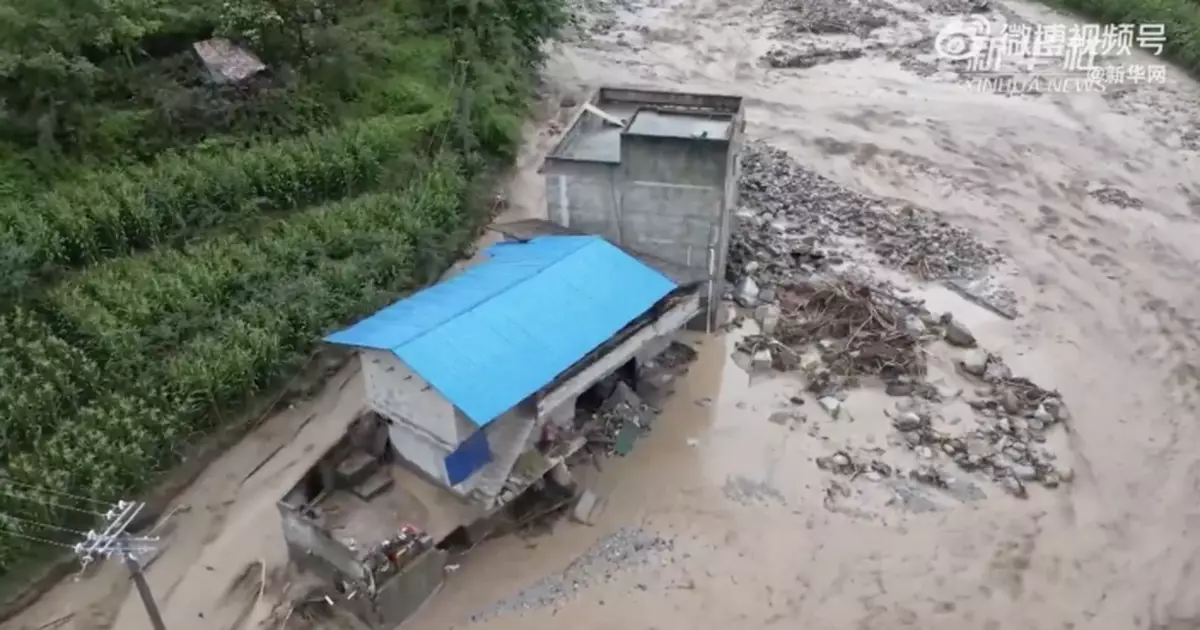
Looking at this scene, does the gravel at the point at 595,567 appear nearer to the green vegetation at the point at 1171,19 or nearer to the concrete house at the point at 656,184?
the concrete house at the point at 656,184

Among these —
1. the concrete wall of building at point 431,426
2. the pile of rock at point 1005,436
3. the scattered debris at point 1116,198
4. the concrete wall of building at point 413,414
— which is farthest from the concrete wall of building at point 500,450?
the scattered debris at point 1116,198

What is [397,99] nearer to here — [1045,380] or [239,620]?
[239,620]

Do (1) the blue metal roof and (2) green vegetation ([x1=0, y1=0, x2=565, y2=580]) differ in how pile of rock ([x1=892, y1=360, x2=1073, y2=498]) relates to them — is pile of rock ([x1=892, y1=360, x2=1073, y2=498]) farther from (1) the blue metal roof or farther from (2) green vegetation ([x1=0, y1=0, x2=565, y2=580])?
(2) green vegetation ([x1=0, y1=0, x2=565, y2=580])

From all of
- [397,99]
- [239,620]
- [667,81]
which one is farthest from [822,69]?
[239,620]

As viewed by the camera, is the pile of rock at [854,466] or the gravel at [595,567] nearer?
the gravel at [595,567]

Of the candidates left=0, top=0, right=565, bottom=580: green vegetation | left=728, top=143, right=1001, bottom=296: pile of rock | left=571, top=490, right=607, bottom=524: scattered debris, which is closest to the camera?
left=571, top=490, right=607, bottom=524: scattered debris

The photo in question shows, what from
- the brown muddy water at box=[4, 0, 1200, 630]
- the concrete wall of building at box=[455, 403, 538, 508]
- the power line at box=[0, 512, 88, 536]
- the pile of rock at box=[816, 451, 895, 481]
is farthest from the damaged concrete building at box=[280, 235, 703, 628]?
the pile of rock at box=[816, 451, 895, 481]

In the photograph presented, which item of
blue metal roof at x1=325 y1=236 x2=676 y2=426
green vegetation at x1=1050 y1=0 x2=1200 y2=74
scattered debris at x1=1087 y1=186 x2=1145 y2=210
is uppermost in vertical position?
blue metal roof at x1=325 y1=236 x2=676 y2=426
